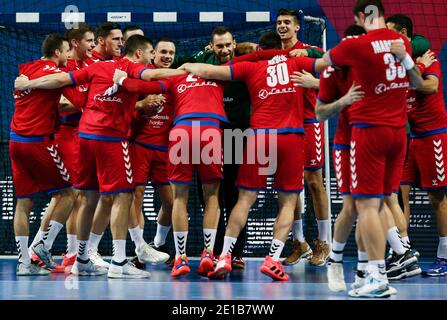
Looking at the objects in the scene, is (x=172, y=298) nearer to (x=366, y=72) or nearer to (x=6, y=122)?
(x=366, y=72)

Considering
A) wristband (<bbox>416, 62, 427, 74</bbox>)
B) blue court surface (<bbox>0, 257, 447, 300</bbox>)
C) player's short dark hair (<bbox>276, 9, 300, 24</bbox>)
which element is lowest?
blue court surface (<bbox>0, 257, 447, 300</bbox>)

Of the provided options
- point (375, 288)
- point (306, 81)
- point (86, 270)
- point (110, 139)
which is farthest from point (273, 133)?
point (86, 270)

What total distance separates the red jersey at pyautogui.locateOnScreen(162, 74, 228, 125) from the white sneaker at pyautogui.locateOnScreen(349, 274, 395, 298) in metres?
2.76

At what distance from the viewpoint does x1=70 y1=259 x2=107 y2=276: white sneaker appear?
9258 millimetres

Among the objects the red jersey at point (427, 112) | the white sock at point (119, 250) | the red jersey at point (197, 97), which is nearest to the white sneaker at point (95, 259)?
the white sock at point (119, 250)

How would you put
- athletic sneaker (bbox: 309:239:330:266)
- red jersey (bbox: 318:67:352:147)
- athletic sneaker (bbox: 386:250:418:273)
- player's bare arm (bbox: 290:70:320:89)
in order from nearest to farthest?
red jersey (bbox: 318:67:352:147)
player's bare arm (bbox: 290:70:320:89)
athletic sneaker (bbox: 386:250:418:273)
athletic sneaker (bbox: 309:239:330:266)

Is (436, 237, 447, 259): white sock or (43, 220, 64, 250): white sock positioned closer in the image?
(436, 237, 447, 259): white sock

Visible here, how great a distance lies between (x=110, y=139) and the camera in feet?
28.9

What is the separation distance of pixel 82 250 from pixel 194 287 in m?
1.54

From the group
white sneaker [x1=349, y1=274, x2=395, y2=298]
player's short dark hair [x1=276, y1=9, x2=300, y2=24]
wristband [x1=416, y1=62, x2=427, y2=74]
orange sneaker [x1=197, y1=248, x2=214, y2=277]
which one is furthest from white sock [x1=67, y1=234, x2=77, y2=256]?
wristband [x1=416, y1=62, x2=427, y2=74]

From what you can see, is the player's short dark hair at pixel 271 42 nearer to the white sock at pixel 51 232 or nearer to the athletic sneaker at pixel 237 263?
the athletic sneaker at pixel 237 263

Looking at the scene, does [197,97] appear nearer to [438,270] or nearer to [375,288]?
[375,288]

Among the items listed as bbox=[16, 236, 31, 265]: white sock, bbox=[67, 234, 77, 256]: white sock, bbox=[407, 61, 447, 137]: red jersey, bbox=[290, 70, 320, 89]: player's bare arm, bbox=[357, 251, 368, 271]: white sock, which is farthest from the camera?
bbox=[67, 234, 77, 256]: white sock

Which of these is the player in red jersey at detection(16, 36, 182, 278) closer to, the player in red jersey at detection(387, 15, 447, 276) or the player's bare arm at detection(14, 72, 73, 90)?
the player's bare arm at detection(14, 72, 73, 90)
